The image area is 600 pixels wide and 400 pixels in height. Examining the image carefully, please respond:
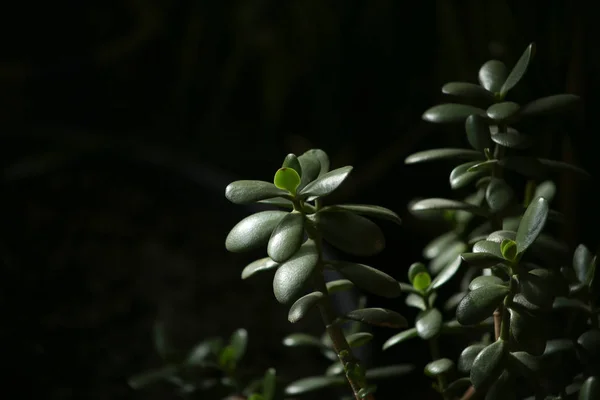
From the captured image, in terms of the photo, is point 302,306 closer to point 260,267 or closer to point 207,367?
point 260,267

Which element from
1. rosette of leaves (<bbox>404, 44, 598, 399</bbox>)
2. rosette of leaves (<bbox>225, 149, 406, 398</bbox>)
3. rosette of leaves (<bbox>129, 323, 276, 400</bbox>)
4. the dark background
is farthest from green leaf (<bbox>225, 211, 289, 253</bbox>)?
the dark background

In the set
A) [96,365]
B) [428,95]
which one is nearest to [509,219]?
[96,365]

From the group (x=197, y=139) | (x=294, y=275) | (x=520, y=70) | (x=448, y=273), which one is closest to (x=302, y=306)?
(x=294, y=275)

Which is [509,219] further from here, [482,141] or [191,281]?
[191,281]

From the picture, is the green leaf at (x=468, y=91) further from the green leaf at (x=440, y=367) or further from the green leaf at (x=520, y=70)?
the green leaf at (x=440, y=367)

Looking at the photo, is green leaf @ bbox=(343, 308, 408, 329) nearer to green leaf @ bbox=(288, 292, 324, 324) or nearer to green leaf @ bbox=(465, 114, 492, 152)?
green leaf @ bbox=(288, 292, 324, 324)

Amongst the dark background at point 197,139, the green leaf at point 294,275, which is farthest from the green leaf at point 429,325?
the dark background at point 197,139

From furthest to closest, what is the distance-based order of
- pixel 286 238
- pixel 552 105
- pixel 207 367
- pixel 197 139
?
pixel 197 139 < pixel 207 367 < pixel 552 105 < pixel 286 238
